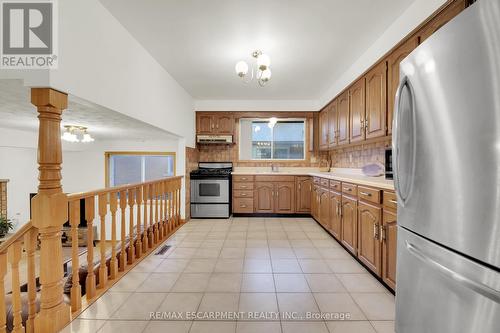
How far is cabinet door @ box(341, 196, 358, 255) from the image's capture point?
267cm

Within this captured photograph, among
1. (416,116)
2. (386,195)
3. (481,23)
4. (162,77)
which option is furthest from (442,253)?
(162,77)

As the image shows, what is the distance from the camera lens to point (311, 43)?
267 cm

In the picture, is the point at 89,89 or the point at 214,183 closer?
the point at 89,89

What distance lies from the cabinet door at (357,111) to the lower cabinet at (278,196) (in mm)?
1812

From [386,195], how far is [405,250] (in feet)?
2.85

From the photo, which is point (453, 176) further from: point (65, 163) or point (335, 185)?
point (65, 163)

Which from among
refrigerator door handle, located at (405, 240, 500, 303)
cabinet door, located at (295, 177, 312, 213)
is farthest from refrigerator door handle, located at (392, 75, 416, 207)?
cabinet door, located at (295, 177, 312, 213)

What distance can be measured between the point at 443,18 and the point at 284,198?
3616mm

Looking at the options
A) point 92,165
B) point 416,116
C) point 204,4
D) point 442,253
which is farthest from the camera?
point 92,165

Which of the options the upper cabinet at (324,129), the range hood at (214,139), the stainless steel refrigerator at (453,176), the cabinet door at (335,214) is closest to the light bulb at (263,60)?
the stainless steel refrigerator at (453,176)

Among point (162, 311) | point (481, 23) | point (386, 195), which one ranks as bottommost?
point (162, 311)

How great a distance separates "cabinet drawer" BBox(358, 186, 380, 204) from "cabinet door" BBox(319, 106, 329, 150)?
2.11 m

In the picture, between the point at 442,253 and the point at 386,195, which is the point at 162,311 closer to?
the point at 442,253

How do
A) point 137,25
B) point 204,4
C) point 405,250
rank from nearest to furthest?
point 405,250 < point 204,4 < point 137,25
